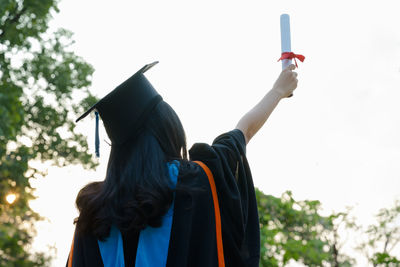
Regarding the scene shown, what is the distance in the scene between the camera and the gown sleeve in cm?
178

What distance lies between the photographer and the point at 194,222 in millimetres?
1740

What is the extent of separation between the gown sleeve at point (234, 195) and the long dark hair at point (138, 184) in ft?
0.43

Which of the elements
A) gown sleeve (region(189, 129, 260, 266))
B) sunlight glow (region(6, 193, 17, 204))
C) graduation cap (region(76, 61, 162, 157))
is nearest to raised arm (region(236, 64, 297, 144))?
gown sleeve (region(189, 129, 260, 266))

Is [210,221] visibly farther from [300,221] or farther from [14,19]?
[14,19]

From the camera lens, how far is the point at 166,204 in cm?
172

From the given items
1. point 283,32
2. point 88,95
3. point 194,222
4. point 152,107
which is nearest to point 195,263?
point 194,222

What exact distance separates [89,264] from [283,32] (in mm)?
1275

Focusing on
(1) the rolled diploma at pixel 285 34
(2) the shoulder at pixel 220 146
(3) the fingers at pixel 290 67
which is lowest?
(2) the shoulder at pixel 220 146

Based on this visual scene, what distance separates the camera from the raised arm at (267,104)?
2012mm

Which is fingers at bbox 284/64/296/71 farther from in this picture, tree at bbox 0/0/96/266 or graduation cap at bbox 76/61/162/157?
tree at bbox 0/0/96/266

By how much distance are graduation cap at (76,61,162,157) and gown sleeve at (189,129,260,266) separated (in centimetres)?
29

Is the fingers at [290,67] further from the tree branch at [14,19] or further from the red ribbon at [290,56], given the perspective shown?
the tree branch at [14,19]

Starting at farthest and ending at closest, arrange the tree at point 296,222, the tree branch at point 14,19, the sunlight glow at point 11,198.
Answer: the sunlight glow at point 11,198, the tree branch at point 14,19, the tree at point 296,222

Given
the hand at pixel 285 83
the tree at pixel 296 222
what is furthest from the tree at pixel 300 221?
the hand at pixel 285 83
